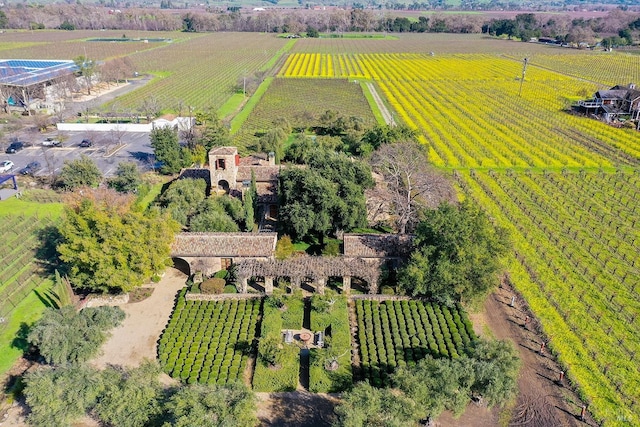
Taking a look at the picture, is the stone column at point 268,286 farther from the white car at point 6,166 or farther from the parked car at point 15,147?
the parked car at point 15,147

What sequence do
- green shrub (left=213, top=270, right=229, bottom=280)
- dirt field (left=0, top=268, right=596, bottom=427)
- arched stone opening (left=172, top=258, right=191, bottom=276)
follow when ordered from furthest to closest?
arched stone opening (left=172, top=258, right=191, bottom=276), green shrub (left=213, top=270, right=229, bottom=280), dirt field (left=0, top=268, right=596, bottom=427)

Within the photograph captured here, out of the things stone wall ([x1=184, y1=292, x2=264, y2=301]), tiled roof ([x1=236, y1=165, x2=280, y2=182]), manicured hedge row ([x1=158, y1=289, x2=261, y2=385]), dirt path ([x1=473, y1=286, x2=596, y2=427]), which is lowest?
dirt path ([x1=473, y1=286, x2=596, y2=427])

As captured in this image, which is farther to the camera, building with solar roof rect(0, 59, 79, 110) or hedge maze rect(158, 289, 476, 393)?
building with solar roof rect(0, 59, 79, 110)

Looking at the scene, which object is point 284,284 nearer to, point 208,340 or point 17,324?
point 208,340

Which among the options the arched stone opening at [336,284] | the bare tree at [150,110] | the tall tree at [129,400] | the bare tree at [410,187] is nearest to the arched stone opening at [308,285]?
the arched stone opening at [336,284]

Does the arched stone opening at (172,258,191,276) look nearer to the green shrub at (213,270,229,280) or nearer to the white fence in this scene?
the green shrub at (213,270,229,280)

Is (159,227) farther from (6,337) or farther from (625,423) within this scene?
(625,423)

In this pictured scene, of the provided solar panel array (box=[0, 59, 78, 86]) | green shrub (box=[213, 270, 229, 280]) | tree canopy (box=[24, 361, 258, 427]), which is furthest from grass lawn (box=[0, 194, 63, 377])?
solar panel array (box=[0, 59, 78, 86])
